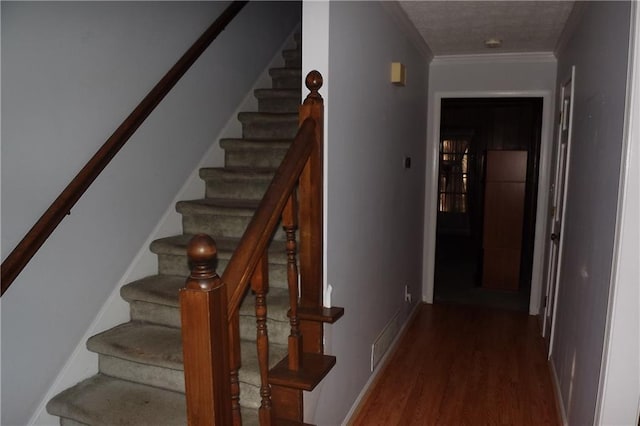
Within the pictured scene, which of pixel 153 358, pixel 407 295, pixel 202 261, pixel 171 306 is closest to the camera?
pixel 202 261

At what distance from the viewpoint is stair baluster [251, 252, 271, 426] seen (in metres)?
1.44

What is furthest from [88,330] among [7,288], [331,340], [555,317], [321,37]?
[555,317]

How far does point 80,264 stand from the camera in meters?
2.17

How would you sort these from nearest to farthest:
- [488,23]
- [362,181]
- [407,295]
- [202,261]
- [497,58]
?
[202,261]
[362,181]
[488,23]
[407,295]
[497,58]

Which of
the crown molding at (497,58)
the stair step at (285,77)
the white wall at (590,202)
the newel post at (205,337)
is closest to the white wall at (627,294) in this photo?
the white wall at (590,202)

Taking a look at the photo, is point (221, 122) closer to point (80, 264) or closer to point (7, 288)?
point (80, 264)

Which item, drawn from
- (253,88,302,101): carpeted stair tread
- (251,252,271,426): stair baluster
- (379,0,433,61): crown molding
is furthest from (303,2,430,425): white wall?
(253,88,302,101): carpeted stair tread

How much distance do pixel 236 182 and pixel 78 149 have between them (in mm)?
1004

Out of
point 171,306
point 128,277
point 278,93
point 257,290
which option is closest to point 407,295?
point 278,93

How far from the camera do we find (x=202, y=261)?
1143 millimetres

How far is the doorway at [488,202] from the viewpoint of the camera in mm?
4820

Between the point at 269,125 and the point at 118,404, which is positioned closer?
the point at 118,404

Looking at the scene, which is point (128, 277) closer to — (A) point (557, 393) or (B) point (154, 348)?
(B) point (154, 348)

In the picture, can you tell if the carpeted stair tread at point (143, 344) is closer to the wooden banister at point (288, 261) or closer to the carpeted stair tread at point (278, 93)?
the wooden banister at point (288, 261)
